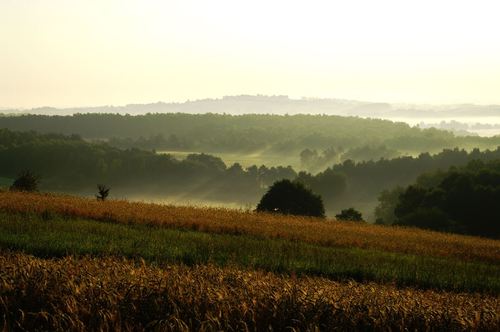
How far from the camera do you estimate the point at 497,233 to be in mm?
53156

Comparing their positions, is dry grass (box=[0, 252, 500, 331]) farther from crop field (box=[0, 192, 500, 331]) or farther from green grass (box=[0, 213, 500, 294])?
green grass (box=[0, 213, 500, 294])

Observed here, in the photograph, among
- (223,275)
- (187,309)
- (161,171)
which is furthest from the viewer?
(161,171)

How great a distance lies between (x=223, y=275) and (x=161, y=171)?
15732 centimetres

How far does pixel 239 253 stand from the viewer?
56.3ft

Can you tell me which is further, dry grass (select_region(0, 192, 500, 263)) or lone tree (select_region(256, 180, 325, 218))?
lone tree (select_region(256, 180, 325, 218))

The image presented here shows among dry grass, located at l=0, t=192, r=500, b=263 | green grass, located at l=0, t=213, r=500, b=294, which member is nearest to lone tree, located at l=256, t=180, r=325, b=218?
dry grass, located at l=0, t=192, r=500, b=263

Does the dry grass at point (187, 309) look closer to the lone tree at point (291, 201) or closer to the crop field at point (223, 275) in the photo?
the crop field at point (223, 275)

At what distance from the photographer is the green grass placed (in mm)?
15047

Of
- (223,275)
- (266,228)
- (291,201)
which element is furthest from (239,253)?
(291,201)

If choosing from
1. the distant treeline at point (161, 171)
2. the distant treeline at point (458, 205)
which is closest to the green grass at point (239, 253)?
the distant treeline at point (458, 205)

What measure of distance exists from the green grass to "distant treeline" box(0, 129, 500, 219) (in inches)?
4240

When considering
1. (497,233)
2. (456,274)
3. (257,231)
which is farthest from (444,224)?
(456,274)

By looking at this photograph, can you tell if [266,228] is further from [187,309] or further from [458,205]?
[458,205]

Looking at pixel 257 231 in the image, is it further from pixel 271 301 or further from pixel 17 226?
pixel 271 301
